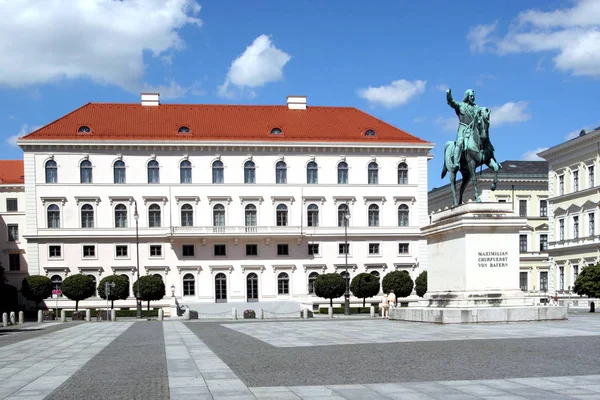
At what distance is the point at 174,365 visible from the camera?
1609cm

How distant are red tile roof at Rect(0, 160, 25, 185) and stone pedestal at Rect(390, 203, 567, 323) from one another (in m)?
65.5

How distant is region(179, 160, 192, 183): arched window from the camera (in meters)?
75.2

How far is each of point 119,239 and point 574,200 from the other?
43.5 meters

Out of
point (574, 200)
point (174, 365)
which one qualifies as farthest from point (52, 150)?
point (174, 365)

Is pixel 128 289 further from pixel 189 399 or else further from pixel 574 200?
pixel 189 399

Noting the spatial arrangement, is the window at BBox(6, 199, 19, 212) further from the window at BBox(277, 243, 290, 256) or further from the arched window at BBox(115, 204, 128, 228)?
the window at BBox(277, 243, 290, 256)

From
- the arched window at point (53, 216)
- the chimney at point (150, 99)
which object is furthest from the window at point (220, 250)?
the chimney at point (150, 99)

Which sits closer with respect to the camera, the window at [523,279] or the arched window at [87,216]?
the arched window at [87,216]

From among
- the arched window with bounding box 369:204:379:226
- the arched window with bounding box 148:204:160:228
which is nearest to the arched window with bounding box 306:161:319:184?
the arched window with bounding box 369:204:379:226

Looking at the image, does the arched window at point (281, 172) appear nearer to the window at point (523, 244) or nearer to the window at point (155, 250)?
the window at point (155, 250)

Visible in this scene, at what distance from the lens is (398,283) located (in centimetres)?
6506

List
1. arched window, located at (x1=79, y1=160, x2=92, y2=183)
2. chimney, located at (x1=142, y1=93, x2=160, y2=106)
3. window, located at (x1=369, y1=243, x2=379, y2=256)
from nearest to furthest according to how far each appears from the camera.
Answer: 1. arched window, located at (x1=79, y1=160, x2=92, y2=183)
2. window, located at (x1=369, y1=243, x2=379, y2=256)
3. chimney, located at (x1=142, y1=93, x2=160, y2=106)

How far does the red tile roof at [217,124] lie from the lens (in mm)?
74875

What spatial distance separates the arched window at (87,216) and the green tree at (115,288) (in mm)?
8872
